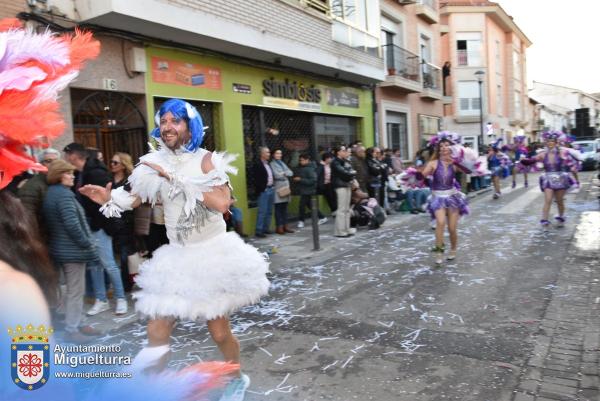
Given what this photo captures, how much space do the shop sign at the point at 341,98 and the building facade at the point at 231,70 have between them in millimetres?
31

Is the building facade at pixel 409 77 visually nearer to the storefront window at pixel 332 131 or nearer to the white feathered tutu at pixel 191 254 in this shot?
the storefront window at pixel 332 131

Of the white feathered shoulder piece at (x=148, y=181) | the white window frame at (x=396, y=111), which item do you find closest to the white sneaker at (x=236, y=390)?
the white feathered shoulder piece at (x=148, y=181)

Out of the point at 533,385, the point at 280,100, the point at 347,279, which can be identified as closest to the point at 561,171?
the point at 347,279

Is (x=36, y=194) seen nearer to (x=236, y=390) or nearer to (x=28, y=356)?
(x=236, y=390)

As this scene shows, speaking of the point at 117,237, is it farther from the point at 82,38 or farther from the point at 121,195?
the point at 82,38

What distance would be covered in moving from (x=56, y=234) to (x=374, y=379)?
3272mm

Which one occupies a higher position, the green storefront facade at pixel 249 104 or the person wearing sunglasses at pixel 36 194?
the green storefront facade at pixel 249 104

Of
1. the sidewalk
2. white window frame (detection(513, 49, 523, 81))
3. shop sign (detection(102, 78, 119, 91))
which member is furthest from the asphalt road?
white window frame (detection(513, 49, 523, 81))

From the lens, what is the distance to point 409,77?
1853 cm

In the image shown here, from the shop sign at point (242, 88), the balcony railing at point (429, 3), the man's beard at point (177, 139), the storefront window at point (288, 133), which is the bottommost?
the man's beard at point (177, 139)

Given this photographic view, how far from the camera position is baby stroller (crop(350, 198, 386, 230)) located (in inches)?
436

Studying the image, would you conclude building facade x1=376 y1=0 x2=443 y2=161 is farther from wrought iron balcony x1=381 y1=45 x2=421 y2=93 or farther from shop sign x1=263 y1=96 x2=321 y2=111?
shop sign x1=263 y1=96 x2=321 y2=111

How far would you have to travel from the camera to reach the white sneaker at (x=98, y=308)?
564 cm

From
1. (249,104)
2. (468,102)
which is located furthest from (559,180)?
(468,102)
